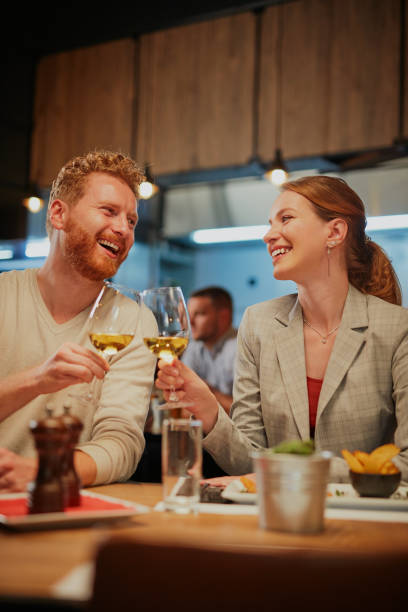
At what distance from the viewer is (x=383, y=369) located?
1946 millimetres

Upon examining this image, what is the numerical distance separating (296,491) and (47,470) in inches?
15.6

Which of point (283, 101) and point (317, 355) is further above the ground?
point (283, 101)

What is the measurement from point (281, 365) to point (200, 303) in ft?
10.4

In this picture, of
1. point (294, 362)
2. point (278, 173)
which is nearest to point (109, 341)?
point (294, 362)

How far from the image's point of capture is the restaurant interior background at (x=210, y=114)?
191 inches

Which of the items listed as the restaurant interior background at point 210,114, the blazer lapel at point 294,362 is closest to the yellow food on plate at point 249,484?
the blazer lapel at point 294,362

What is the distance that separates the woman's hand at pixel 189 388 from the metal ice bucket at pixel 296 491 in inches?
21.5

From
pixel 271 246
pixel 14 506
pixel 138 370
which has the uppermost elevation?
pixel 271 246

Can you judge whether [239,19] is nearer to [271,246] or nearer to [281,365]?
[271,246]

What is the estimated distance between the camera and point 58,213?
2189mm

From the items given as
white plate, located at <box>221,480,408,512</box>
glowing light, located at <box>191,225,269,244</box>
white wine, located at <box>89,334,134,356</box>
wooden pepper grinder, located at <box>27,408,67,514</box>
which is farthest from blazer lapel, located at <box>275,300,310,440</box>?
glowing light, located at <box>191,225,269,244</box>

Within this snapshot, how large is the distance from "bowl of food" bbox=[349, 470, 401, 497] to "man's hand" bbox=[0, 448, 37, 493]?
0.64 m

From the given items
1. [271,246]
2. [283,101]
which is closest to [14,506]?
[271,246]

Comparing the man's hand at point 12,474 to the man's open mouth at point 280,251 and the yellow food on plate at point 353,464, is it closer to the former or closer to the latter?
the yellow food on plate at point 353,464
